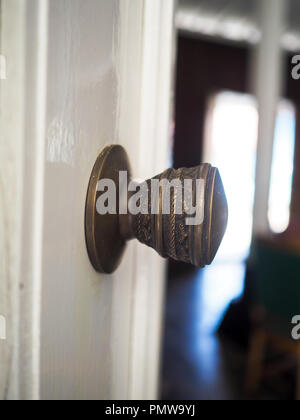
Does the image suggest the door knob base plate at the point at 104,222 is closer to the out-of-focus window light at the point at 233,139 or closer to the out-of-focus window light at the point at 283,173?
the out-of-focus window light at the point at 283,173

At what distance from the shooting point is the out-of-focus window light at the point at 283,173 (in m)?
3.56

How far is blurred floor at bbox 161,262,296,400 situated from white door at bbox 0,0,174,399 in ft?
4.64

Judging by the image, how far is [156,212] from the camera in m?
0.25

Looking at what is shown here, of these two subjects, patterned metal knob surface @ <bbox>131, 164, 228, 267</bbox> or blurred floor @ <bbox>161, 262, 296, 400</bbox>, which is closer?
patterned metal knob surface @ <bbox>131, 164, 228, 267</bbox>

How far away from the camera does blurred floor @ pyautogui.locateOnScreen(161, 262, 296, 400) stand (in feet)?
5.39

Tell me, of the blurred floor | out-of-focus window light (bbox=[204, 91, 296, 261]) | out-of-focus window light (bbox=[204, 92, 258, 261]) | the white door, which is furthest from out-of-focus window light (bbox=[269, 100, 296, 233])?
the white door

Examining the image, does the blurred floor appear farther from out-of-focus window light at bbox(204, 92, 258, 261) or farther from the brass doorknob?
the brass doorknob

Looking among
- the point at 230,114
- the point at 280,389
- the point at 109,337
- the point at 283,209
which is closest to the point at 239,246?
the point at 283,209

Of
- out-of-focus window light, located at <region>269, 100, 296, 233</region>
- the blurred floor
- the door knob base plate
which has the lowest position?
the blurred floor

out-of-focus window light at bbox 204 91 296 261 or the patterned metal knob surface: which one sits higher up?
out-of-focus window light at bbox 204 91 296 261

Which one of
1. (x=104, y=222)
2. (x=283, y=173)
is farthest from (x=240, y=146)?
(x=104, y=222)

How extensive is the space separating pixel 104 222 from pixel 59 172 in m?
0.06

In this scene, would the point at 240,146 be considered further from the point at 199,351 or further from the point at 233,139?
the point at 199,351

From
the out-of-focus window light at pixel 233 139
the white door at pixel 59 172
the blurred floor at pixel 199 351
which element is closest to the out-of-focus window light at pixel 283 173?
the out-of-focus window light at pixel 233 139
